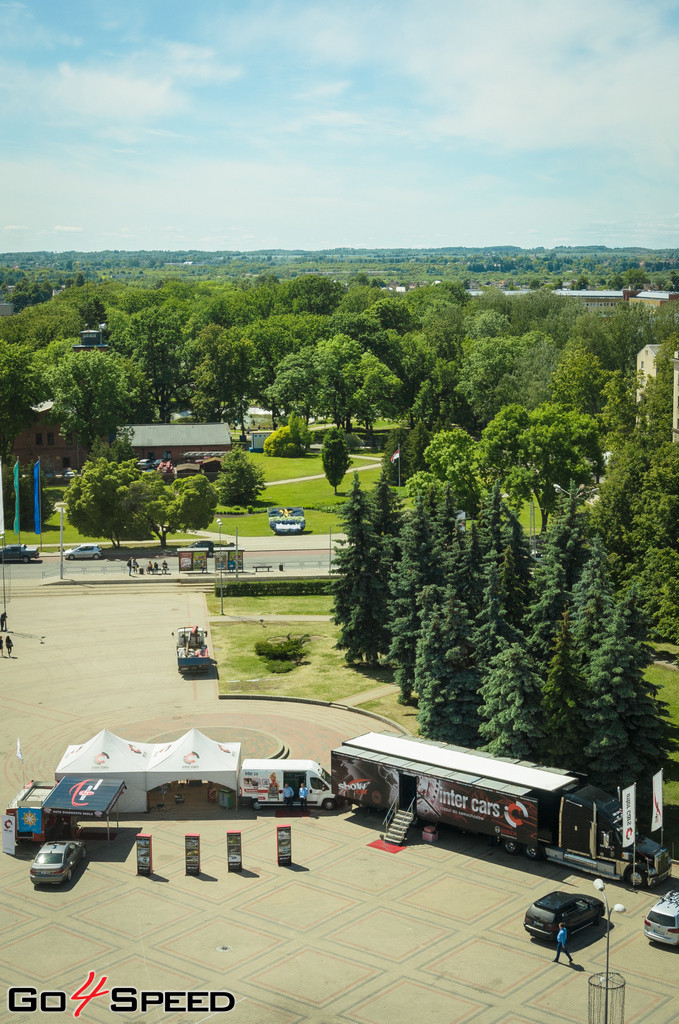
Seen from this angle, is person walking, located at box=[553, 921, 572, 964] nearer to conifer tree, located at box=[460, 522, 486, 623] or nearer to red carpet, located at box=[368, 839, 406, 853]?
red carpet, located at box=[368, 839, 406, 853]

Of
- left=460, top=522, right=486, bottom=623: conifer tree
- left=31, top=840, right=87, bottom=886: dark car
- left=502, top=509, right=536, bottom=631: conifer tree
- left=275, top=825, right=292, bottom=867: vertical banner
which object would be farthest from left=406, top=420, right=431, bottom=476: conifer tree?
left=31, top=840, right=87, bottom=886: dark car

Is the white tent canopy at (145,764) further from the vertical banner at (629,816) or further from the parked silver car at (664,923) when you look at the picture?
the parked silver car at (664,923)

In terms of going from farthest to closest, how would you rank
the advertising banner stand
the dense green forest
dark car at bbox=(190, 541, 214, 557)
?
1. dark car at bbox=(190, 541, 214, 557)
2. the dense green forest
3. the advertising banner stand

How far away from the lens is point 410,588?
54906 mm

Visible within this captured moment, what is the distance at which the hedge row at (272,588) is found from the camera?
74812mm

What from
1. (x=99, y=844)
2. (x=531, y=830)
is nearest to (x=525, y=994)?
(x=531, y=830)

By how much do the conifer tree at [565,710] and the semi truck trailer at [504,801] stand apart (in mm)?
1469

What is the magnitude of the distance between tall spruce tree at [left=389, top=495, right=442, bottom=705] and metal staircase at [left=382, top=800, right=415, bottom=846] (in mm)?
12802

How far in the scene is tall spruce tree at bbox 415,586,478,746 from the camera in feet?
151

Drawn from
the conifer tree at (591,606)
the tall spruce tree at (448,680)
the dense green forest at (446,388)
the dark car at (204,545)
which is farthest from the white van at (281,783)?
the dark car at (204,545)

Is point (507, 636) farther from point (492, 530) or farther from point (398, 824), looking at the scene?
point (398, 824)

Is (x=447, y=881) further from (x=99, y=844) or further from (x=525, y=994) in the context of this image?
(x=99, y=844)

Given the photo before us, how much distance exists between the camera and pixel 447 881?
37.1 metres

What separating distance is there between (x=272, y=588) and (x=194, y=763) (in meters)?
32.9
